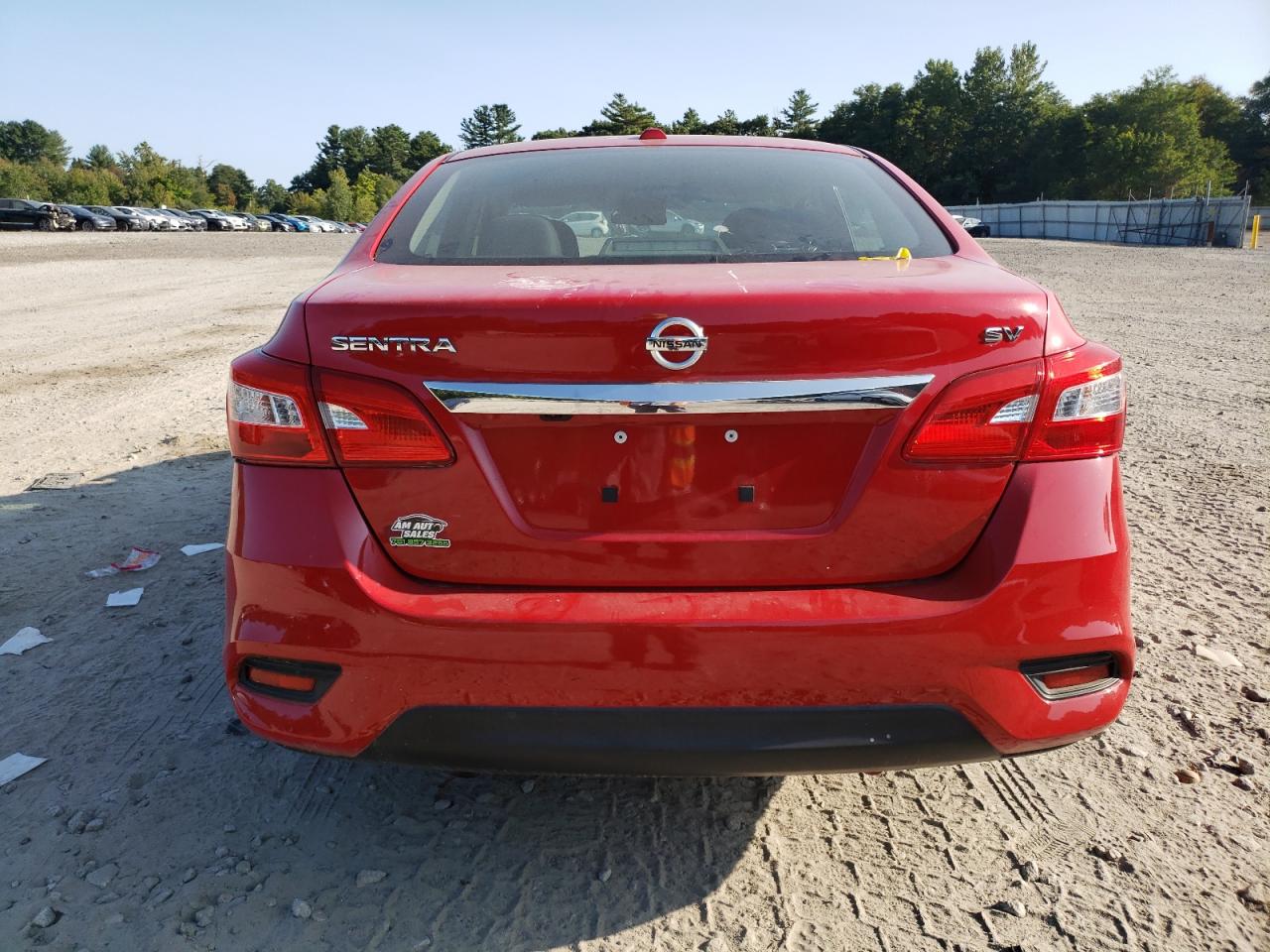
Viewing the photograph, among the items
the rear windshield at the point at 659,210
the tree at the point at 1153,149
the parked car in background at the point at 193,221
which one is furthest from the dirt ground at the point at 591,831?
the tree at the point at 1153,149

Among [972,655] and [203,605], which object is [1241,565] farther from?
[203,605]

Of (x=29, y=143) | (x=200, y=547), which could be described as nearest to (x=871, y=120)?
(x=29, y=143)

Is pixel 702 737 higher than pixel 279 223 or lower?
higher

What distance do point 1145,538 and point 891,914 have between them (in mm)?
3003

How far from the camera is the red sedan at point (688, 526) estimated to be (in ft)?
6.33

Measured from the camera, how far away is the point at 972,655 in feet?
6.37

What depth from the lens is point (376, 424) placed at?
6.52 ft

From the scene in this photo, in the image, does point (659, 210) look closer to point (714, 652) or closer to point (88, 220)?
point (714, 652)

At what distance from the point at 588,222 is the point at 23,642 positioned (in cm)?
261

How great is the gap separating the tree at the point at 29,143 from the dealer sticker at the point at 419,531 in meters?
148

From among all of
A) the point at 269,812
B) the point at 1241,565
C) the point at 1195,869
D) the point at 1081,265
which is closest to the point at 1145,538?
the point at 1241,565

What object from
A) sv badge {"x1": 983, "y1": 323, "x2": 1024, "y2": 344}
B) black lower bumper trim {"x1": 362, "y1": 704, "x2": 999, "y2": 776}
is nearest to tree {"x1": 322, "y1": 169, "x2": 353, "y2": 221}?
black lower bumper trim {"x1": 362, "y1": 704, "x2": 999, "y2": 776}

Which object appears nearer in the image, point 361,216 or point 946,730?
point 946,730

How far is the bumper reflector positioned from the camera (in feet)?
6.72
